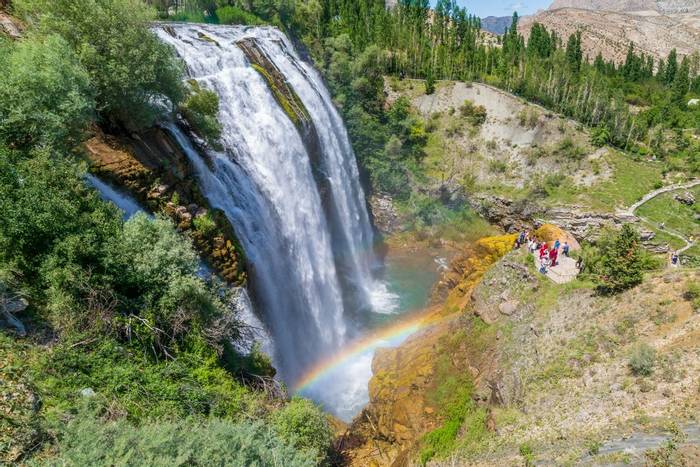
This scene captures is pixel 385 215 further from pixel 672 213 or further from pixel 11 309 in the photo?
pixel 11 309

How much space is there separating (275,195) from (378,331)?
11.9m

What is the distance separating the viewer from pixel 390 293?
Answer: 32312 mm

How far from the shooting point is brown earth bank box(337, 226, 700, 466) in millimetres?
11312

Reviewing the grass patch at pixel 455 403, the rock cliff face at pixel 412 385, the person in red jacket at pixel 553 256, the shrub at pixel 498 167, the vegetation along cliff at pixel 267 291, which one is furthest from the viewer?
the shrub at pixel 498 167

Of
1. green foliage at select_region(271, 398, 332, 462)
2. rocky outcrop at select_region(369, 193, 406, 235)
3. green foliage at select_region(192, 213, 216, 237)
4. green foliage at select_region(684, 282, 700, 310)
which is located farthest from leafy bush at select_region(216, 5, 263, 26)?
green foliage at select_region(684, 282, 700, 310)

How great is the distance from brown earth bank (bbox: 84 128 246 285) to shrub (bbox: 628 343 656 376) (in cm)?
1382

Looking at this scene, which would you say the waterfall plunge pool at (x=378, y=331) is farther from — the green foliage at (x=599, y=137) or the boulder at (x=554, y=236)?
the green foliage at (x=599, y=137)

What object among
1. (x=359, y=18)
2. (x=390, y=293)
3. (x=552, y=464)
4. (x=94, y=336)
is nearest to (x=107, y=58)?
(x=94, y=336)

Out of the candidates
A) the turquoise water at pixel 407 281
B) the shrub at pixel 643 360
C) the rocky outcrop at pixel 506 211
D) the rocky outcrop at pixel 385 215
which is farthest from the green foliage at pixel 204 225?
the rocky outcrop at pixel 506 211

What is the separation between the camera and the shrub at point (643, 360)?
1209cm

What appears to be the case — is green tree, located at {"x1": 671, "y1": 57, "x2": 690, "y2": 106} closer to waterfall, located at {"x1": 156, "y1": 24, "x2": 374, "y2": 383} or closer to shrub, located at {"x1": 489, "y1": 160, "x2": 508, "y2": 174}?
shrub, located at {"x1": 489, "y1": 160, "x2": 508, "y2": 174}

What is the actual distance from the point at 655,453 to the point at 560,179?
35590 millimetres

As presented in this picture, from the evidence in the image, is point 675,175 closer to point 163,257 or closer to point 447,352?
point 447,352

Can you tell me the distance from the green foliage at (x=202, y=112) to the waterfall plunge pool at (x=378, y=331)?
12.8 m
